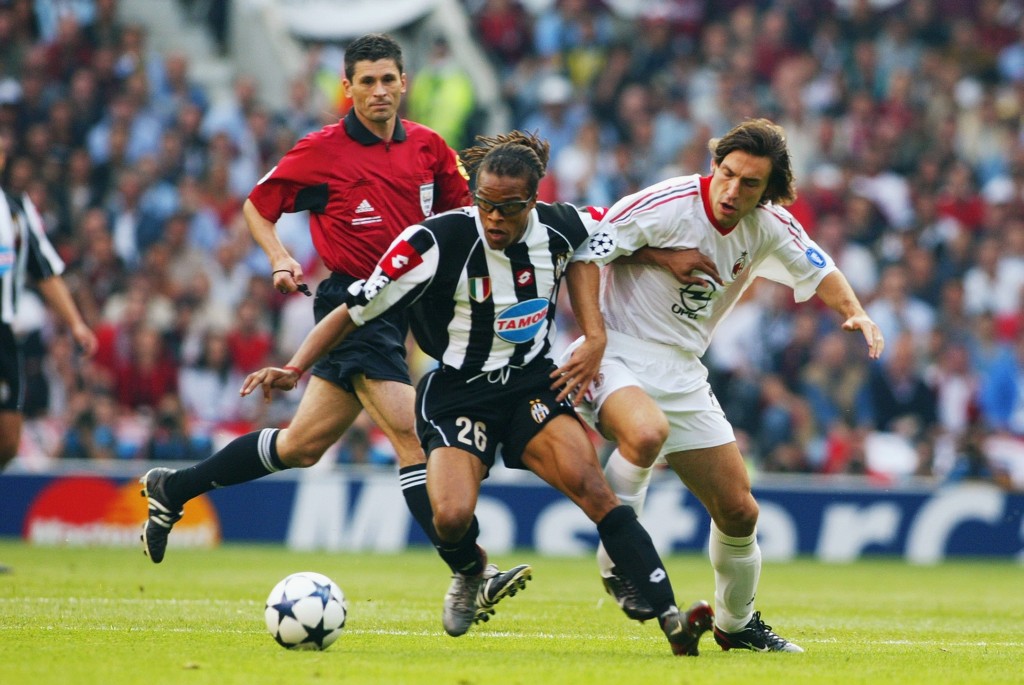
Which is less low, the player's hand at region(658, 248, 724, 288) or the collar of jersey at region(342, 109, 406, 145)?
the collar of jersey at region(342, 109, 406, 145)

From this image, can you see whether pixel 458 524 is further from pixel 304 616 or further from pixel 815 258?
pixel 815 258

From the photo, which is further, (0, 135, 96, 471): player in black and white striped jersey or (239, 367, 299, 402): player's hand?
(0, 135, 96, 471): player in black and white striped jersey

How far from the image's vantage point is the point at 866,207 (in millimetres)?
17016

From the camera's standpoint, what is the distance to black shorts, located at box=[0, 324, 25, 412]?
9953mm

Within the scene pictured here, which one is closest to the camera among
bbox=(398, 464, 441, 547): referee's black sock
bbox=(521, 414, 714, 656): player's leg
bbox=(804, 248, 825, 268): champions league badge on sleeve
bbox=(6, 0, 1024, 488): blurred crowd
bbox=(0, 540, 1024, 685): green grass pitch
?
bbox=(0, 540, 1024, 685): green grass pitch

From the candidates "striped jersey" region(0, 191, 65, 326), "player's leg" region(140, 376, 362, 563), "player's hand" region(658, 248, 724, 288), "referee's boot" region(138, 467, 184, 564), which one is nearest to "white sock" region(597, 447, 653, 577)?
"player's hand" region(658, 248, 724, 288)

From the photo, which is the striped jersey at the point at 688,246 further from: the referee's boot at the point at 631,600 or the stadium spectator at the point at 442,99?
the stadium spectator at the point at 442,99

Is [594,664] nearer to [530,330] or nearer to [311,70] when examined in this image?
[530,330]

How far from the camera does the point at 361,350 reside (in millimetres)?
7547

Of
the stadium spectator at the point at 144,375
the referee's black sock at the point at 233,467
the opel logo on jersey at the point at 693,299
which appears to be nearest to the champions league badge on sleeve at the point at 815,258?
the opel logo on jersey at the point at 693,299

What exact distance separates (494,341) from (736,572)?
149 cm

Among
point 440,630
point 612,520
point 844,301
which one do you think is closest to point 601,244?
point 844,301

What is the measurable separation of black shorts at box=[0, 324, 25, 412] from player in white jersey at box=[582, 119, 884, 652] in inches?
184

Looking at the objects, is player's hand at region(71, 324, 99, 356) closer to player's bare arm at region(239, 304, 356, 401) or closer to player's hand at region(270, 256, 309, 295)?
player's hand at region(270, 256, 309, 295)
